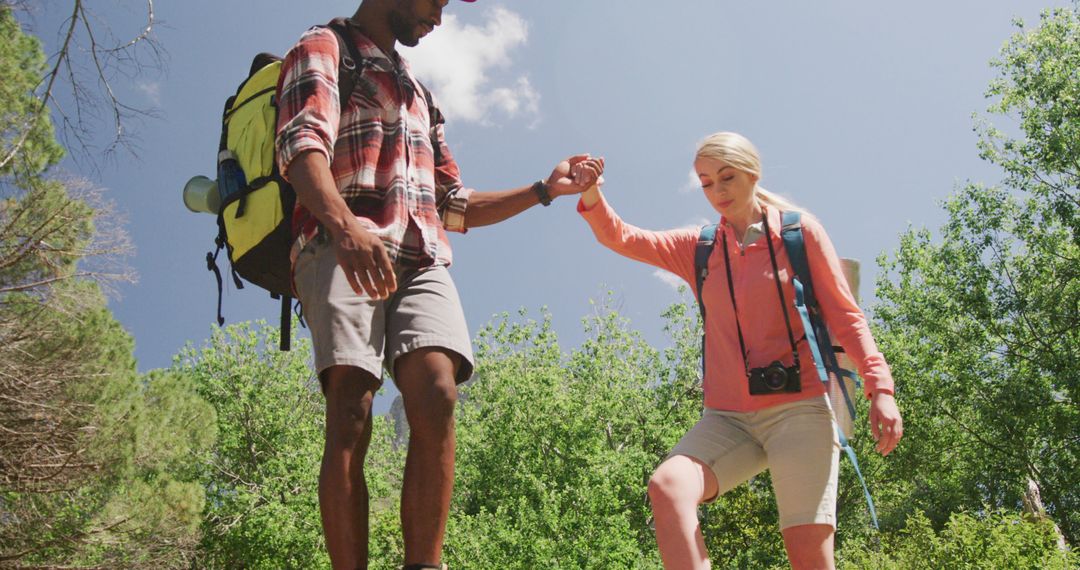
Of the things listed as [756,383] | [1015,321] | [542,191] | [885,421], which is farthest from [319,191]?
[1015,321]

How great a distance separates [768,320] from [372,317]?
150 centimetres

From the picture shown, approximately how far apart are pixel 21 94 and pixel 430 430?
1481 centimetres

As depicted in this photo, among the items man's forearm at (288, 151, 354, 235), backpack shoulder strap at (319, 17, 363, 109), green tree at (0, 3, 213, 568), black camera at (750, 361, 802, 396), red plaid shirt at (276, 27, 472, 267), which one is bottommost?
black camera at (750, 361, 802, 396)

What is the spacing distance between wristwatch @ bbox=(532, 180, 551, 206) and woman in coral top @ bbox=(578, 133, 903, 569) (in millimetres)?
314

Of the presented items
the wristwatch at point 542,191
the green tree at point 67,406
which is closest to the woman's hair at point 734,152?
the wristwatch at point 542,191

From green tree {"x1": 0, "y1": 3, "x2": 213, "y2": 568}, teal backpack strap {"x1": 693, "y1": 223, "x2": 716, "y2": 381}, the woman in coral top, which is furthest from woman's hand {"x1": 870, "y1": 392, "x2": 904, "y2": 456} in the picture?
green tree {"x1": 0, "y1": 3, "x2": 213, "y2": 568}

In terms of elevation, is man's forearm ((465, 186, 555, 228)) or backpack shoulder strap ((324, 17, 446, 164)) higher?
backpack shoulder strap ((324, 17, 446, 164))

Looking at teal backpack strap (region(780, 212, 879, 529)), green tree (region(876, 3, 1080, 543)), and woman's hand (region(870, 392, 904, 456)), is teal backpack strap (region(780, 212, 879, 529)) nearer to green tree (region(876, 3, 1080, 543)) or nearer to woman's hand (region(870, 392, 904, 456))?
woman's hand (region(870, 392, 904, 456))

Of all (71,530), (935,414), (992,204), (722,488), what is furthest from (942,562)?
(71,530)

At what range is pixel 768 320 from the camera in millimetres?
2900

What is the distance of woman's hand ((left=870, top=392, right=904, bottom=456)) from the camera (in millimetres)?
2770

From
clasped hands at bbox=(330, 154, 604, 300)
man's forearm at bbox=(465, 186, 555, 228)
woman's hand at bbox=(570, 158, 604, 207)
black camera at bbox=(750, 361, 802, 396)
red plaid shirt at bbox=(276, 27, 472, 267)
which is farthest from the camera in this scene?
woman's hand at bbox=(570, 158, 604, 207)

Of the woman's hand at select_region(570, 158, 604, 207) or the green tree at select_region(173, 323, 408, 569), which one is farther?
the green tree at select_region(173, 323, 408, 569)

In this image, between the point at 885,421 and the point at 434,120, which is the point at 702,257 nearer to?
the point at 885,421
